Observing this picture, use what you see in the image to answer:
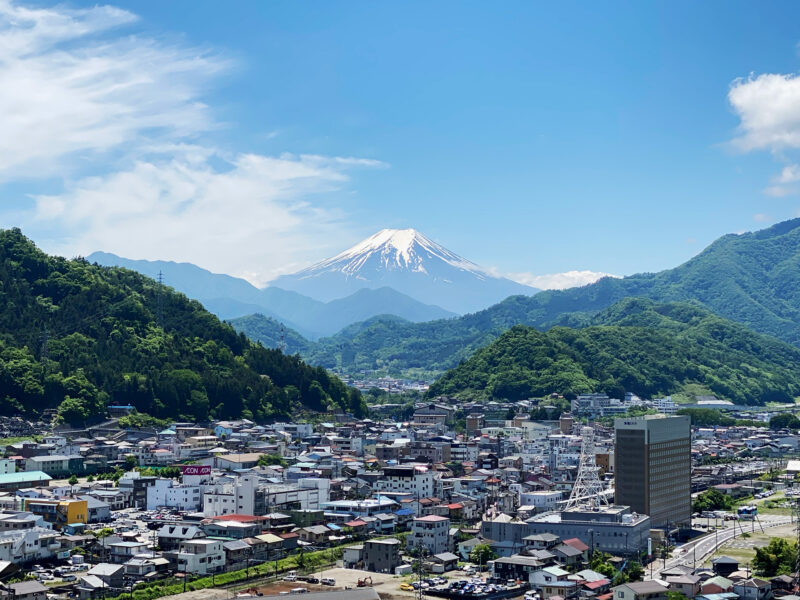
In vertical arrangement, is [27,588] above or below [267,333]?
below

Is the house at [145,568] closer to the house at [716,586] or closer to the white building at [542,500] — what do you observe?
the house at [716,586]

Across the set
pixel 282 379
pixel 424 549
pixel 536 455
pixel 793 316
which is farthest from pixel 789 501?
pixel 793 316

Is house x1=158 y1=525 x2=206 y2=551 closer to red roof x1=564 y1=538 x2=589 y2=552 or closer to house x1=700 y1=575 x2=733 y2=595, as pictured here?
red roof x1=564 y1=538 x2=589 y2=552

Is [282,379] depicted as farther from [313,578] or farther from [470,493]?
[313,578]

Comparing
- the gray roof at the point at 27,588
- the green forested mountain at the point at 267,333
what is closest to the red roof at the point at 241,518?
the gray roof at the point at 27,588

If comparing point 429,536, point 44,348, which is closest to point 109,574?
point 429,536

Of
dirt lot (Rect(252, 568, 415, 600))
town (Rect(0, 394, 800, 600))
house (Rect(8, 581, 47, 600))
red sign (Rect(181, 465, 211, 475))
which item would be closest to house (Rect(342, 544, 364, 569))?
town (Rect(0, 394, 800, 600))

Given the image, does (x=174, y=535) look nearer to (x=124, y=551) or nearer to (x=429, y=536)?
(x=124, y=551)
